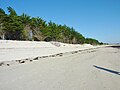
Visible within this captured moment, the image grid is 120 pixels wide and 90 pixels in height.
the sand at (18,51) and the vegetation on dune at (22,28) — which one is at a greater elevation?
the vegetation on dune at (22,28)

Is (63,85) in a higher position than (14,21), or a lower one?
lower

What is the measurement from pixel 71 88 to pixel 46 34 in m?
63.2

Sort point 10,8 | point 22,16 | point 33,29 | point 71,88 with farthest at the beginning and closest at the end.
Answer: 1. point 33,29
2. point 22,16
3. point 10,8
4. point 71,88

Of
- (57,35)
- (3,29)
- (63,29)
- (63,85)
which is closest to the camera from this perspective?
(63,85)

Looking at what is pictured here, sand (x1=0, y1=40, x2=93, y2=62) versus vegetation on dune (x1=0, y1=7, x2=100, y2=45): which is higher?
vegetation on dune (x1=0, y1=7, x2=100, y2=45)

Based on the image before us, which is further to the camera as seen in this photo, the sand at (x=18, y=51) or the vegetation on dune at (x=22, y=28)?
the vegetation on dune at (x=22, y=28)

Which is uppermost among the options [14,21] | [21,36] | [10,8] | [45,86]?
[10,8]

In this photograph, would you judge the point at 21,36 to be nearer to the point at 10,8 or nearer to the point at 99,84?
the point at 10,8

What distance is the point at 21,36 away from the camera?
57562 millimetres

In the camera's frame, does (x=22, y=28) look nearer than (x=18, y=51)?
No

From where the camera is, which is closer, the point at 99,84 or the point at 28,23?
the point at 99,84

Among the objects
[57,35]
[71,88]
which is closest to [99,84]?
[71,88]

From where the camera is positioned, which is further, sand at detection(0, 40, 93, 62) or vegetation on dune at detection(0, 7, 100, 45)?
vegetation on dune at detection(0, 7, 100, 45)

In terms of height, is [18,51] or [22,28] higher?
[22,28]
